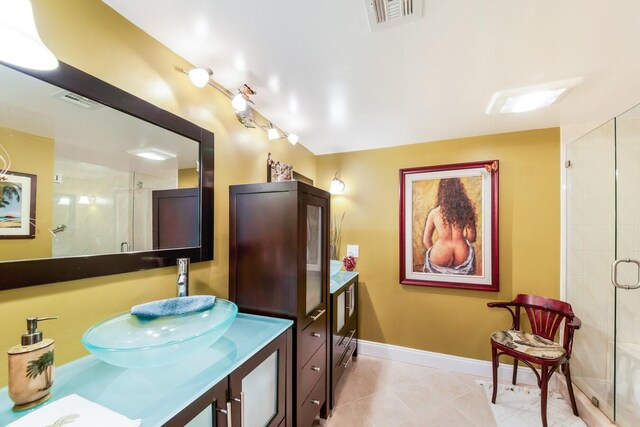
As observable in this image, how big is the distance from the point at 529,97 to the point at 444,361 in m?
2.36

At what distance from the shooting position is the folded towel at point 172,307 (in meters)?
1.01

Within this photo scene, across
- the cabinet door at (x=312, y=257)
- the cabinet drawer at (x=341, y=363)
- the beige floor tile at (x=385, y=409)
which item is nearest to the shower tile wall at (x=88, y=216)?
the cabinet door at (x=312, y=257)

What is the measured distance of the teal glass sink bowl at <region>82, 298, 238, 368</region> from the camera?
743mm

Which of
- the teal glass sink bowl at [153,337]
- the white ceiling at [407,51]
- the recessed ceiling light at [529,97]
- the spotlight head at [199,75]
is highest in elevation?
the white ceiling at [407,51]

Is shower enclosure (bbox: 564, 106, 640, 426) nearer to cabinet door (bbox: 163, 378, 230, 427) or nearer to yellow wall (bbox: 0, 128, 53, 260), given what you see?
cabinet door (bbox: 163, 378, 230, 427)

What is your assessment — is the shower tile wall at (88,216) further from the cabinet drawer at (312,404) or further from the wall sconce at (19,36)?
the cabinet drawer at (312,404)

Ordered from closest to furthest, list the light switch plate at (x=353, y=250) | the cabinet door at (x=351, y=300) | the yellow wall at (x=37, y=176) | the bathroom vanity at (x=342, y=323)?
the yellow wall at (x=37, y=176) → the bathroom vanity at (x=342, y=323) → the cabinet door at (x=351, y=300) → the light switch plate at (x=353, y=250)

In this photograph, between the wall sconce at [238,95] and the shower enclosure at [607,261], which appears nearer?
the wall sconce at [238,95]

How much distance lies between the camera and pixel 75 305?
0.91 m

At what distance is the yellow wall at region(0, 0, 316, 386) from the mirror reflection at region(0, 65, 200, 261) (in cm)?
13

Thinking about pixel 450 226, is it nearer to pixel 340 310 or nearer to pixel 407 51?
pixel 340 310

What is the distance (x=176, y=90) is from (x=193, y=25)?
32 cm

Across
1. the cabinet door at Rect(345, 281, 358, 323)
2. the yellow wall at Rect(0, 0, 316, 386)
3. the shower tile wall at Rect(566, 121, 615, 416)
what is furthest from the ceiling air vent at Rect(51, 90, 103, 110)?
the shower tile wall at Rect(566, 121, 615, 416)

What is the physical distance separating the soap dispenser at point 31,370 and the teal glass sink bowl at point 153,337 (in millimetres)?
91
